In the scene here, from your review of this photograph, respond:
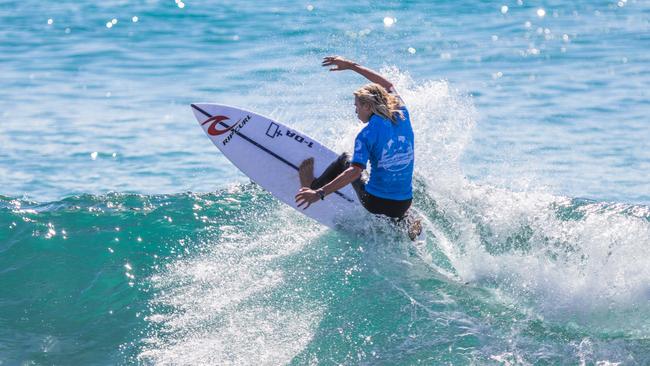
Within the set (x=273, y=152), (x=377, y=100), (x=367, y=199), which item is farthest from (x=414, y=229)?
(x=273, y=152)

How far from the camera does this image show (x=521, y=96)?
1678 cm

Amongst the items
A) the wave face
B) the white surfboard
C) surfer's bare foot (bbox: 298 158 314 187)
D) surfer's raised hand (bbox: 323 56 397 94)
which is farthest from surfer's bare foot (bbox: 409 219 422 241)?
surfer's raised hand (bbox: 323 56 397 94)

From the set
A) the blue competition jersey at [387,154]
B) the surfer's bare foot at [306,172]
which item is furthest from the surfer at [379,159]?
the surfer's bare foot at [306,172]

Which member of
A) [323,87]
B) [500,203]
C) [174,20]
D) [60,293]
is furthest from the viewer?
[174,20]

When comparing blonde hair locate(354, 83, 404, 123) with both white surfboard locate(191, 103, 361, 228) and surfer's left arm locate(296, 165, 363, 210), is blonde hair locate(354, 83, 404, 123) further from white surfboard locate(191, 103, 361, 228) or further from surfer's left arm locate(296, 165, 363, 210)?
white surfboard locate(191, 103, 361, 228)

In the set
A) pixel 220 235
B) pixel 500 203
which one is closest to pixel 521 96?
pixel 500 203

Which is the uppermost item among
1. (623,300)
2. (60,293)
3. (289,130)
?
(289,130)

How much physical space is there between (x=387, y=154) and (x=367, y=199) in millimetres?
663

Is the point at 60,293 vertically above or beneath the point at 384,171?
beneath

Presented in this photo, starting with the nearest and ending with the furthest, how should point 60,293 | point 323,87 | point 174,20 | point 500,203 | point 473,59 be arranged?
point 60,293
point 500,203
point 323,87
point 473,59
point 174,20

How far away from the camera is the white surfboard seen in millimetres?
9469

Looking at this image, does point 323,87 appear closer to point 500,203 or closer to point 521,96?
point 521,96

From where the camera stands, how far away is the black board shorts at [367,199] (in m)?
8.44

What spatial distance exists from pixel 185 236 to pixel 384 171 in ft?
8.99
